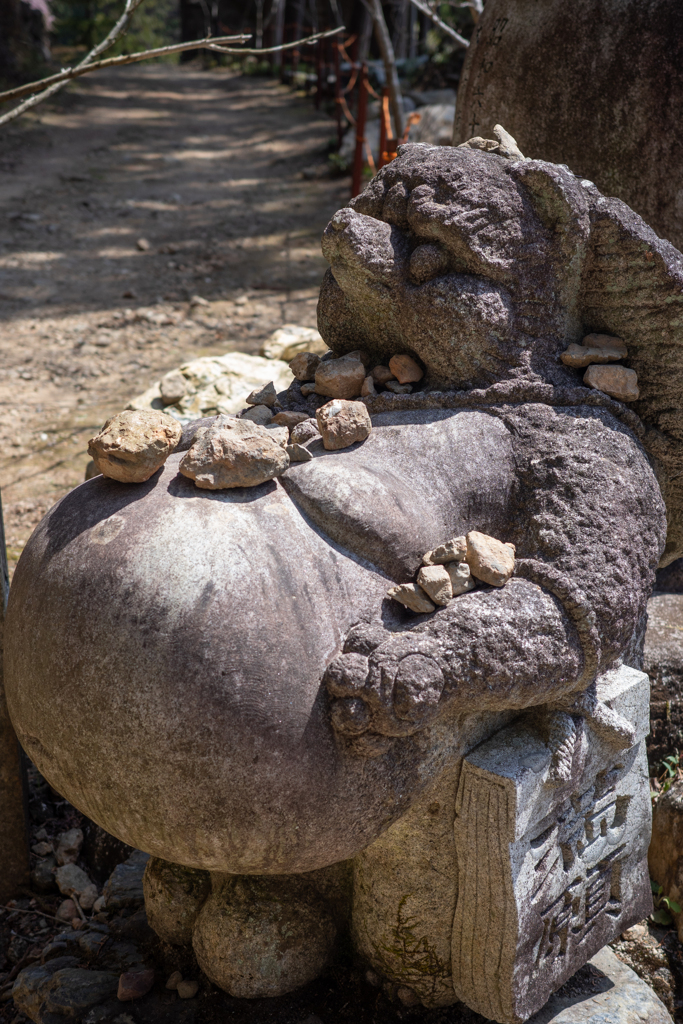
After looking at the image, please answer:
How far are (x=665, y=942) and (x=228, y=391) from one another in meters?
3.50

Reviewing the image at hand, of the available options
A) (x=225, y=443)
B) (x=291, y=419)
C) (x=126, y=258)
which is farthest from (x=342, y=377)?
(x=126, y=258)

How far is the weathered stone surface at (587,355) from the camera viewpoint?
2.20 m

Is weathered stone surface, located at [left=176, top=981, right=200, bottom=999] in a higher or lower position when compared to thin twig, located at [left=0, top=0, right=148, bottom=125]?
lower

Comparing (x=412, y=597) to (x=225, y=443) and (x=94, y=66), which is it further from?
(x=94, y=66)

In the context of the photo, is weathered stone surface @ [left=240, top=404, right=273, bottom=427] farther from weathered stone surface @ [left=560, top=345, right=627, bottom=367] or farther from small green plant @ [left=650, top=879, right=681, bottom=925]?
small green plant @ [left=650, top=879, right=681, bottom=925]

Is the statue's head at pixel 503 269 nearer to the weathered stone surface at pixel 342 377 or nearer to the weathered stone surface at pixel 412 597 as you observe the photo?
the weathered stone surface at pixel 342 377

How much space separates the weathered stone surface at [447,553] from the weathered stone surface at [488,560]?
0.06 ft

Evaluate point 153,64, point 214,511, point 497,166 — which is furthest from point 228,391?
point 153,64

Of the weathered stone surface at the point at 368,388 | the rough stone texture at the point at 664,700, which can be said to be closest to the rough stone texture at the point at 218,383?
the weathered stone surface at the point at 368,388

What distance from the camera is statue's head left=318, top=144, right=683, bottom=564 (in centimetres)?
212

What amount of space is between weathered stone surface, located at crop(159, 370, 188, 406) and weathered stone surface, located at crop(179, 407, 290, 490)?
3.19 metres

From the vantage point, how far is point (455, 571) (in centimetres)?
184

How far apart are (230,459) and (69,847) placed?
1776 millimetres

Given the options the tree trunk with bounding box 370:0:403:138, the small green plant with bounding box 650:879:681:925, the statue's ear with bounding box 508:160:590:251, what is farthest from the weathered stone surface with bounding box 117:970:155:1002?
the tree trunk with bounding box 370:0:403:138
